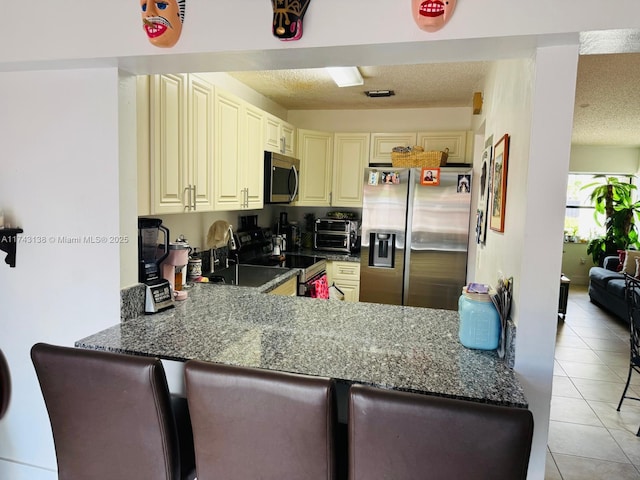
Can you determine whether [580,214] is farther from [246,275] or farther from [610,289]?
[246,275]

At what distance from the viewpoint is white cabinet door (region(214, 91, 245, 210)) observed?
2.55 metres

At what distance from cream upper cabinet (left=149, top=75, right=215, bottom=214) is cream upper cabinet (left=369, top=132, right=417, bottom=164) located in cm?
221

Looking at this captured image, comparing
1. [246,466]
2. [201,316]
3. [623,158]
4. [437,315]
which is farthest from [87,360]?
[623,158]

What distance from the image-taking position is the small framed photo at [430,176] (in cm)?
364

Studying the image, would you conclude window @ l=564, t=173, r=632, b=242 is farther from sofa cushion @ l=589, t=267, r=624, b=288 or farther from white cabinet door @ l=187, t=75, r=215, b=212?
white cabinet door @ l=187, t=75, r=215, b=212

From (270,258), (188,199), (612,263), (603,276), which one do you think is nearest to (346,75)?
(188,199)

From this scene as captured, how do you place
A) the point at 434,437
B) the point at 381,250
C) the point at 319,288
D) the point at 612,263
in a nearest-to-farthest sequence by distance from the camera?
the point at 434,437, the point at 319,288, the point at 381,250, the point at 612,263

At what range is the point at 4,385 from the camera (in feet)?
5.94

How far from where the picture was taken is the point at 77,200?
1.70 m

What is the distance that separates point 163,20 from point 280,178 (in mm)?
2288

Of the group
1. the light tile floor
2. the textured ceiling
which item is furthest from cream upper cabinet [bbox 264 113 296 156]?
the light tile floor

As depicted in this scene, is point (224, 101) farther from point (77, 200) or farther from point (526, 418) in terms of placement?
point (526, 418)

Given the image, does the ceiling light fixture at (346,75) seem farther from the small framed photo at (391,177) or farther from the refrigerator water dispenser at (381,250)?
the refrigerator water dispenser at (381,250)

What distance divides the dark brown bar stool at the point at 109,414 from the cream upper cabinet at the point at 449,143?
11.9 feet
